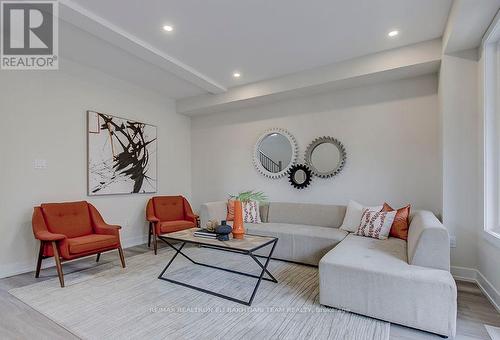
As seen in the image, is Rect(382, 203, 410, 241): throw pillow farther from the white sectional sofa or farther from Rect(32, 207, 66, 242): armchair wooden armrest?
Rect(32, 207, 66, 242): armchair wooden armrest

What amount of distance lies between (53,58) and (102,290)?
9.67ft

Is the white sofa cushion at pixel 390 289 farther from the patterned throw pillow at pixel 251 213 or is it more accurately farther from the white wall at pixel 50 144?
the white wall at pixel 50 144

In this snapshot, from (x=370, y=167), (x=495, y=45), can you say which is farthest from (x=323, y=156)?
(x=495, y=45)

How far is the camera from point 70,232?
325 centimetres

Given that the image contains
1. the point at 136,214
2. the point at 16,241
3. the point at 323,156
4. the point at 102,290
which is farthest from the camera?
the point at 136,214

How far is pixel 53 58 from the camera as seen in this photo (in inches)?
133

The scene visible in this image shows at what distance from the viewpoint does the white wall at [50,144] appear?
307cm

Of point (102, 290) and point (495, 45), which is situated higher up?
point (495, 45)

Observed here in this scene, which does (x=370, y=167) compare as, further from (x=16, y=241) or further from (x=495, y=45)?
(x=16, y=241)

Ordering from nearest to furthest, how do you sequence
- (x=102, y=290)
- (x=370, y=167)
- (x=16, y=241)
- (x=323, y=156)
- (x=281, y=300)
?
(x=281, y=300), (x=102, y=290), (x=16, y=241), (x=370, y=167), (x=323, y=156)

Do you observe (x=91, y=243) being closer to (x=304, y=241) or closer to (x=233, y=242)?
(x=233, y=242)

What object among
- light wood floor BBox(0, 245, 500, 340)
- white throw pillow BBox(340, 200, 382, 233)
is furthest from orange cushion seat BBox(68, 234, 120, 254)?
white throw pillow BBox(340, 200, 382, 233)
